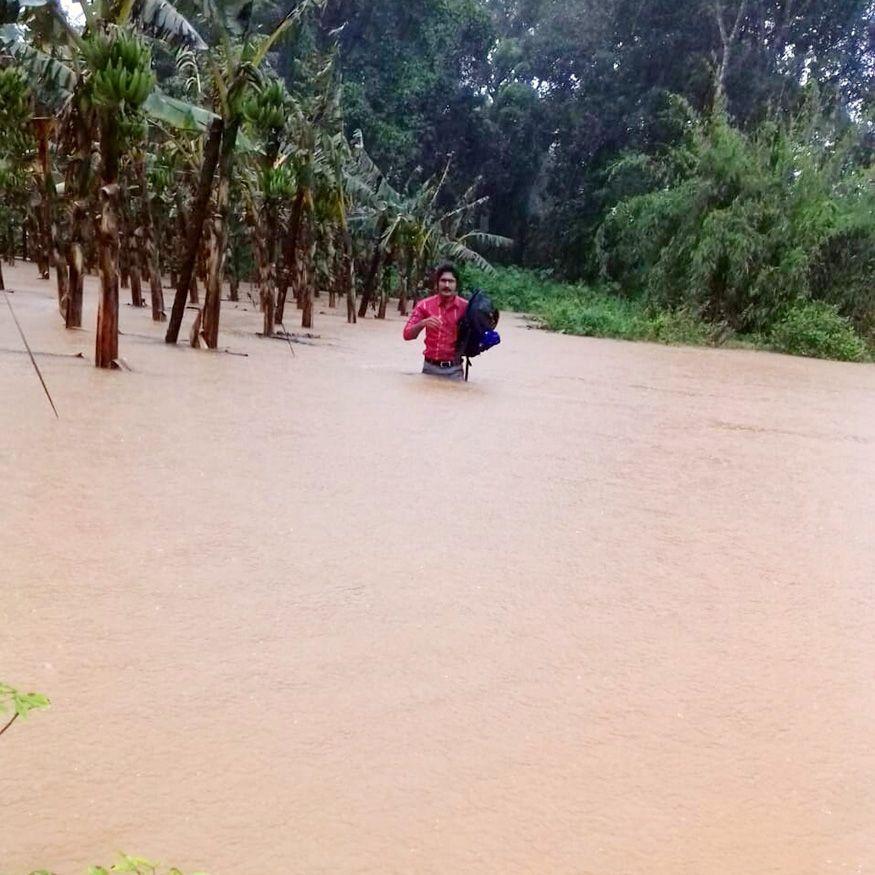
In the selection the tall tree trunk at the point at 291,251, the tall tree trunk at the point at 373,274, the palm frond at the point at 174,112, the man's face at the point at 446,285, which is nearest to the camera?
the palm frond at the point at 174,112

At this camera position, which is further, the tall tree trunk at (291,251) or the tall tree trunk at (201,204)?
the tall tree trunk at (291,251)

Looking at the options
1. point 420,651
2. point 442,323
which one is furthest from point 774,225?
point 420,651

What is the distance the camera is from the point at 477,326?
28.2 feet

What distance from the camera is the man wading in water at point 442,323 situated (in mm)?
8547

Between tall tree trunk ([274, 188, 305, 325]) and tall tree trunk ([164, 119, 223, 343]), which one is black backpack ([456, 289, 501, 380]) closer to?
tall tree trunk ([164, 119, 223, 343])

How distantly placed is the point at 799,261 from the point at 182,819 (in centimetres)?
1753

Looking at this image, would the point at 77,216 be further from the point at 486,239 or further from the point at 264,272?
the point at 486,239

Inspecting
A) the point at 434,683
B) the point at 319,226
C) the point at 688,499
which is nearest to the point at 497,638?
the point at 434,683

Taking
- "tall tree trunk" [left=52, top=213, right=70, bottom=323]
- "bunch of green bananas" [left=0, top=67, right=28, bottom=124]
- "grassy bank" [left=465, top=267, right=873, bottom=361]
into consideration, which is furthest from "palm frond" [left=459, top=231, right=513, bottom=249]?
"bunch of green bananas" [left=0, top=67, right=28, bottom=124]

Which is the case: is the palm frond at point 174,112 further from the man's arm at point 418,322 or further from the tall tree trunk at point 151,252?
the tall tree trunk at point 151,252

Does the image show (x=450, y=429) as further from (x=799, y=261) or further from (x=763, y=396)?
(x=799, y=261)

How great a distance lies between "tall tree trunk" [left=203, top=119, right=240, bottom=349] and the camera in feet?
31.6

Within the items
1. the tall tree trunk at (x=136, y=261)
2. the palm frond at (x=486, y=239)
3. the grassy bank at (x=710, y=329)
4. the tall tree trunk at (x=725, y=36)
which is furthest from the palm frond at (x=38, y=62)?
the tall tree trunk at (x=725, y=36)

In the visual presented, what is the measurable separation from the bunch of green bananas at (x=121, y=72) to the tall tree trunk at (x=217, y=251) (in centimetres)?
227
